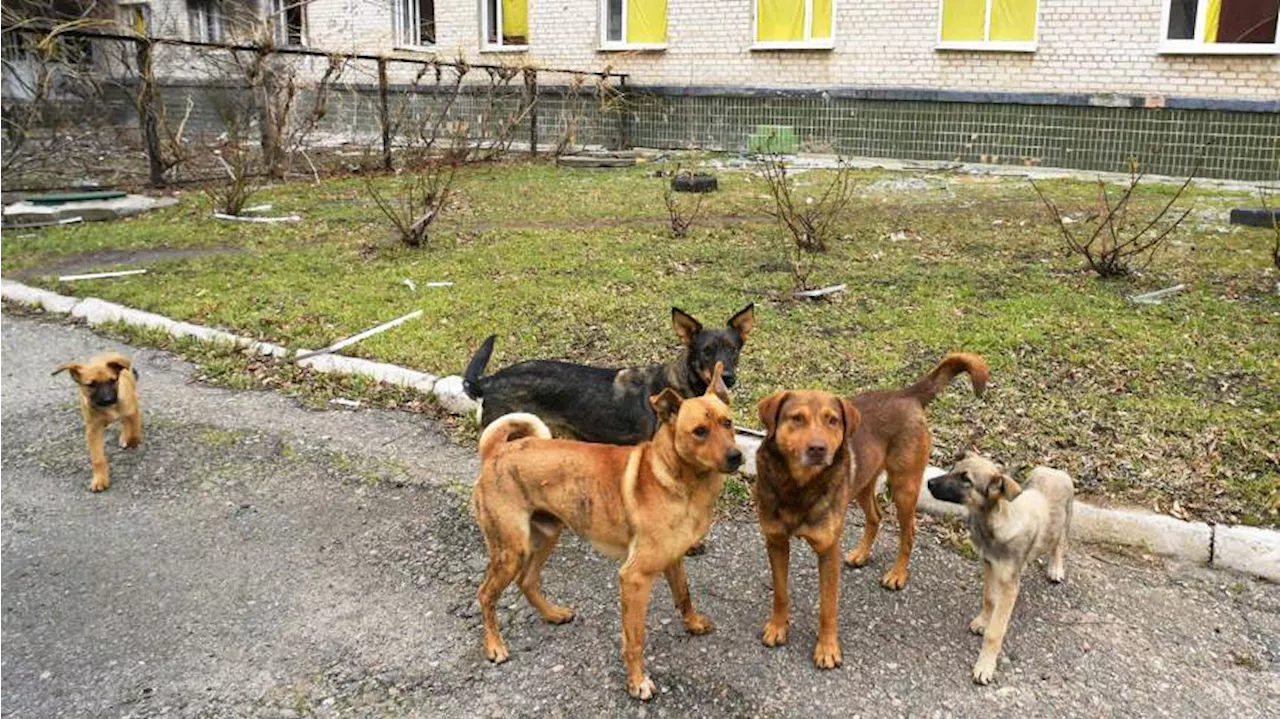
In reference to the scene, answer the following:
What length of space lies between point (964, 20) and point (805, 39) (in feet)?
9.96

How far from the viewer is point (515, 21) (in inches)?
878

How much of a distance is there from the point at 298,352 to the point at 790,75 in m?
14.2

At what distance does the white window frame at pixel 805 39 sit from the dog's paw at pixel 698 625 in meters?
16.5

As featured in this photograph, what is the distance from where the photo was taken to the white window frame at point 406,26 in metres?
23.8

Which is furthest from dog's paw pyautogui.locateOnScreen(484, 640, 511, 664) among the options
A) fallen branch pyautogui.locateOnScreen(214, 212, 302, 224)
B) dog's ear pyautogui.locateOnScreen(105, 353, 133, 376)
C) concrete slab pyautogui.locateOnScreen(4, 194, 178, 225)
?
concrete slab pyautogui.locateOnScreen(4, 194, 178, 225)

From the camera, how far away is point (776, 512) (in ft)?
10.3

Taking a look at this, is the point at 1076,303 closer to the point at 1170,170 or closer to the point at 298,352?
the point at 298,352

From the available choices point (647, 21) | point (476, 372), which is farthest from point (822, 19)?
point (476, 372)

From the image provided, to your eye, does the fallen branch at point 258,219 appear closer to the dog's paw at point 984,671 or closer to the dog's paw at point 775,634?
the dog's paw at point 775,634

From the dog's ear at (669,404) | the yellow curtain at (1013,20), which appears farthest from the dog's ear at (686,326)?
the yellow curtain at (1013,20)

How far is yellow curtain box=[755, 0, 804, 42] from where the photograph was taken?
723 inches

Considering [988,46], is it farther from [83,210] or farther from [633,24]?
[83,210]

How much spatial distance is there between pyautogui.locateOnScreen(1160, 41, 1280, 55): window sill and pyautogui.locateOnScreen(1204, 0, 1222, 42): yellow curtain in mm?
113

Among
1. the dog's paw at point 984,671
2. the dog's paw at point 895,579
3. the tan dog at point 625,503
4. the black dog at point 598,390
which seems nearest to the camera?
the tan dog at point 625,503
